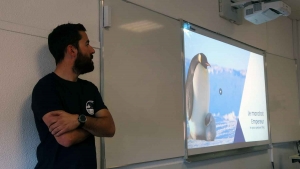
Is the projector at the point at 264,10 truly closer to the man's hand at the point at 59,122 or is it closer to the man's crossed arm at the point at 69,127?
the man's crossed arm at the point at 69,127

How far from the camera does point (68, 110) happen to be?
5.34 ft

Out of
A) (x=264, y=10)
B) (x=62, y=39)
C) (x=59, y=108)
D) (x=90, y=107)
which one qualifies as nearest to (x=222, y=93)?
(x=264, y=10)

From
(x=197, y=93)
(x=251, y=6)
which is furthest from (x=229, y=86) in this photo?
(x=251, y=6)

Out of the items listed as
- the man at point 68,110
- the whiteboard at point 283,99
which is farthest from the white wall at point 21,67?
the whiteboard at point 283,99

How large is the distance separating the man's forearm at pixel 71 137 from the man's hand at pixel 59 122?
2 cm

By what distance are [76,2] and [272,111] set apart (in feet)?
10.1

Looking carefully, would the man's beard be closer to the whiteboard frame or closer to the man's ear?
the man's ear

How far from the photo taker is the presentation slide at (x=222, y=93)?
118 inches

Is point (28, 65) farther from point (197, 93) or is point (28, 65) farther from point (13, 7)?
point (197, 93)

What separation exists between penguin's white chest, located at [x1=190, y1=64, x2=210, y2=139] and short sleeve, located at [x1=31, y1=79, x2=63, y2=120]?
161 cm

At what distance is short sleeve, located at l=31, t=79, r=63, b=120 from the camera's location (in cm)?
152

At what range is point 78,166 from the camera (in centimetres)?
160

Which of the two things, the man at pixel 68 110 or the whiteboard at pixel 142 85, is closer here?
the man at pixel 68 110

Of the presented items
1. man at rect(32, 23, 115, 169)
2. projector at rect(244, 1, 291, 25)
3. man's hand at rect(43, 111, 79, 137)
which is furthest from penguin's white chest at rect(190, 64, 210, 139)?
man's hand at rect(43, 111, 79, 137)
